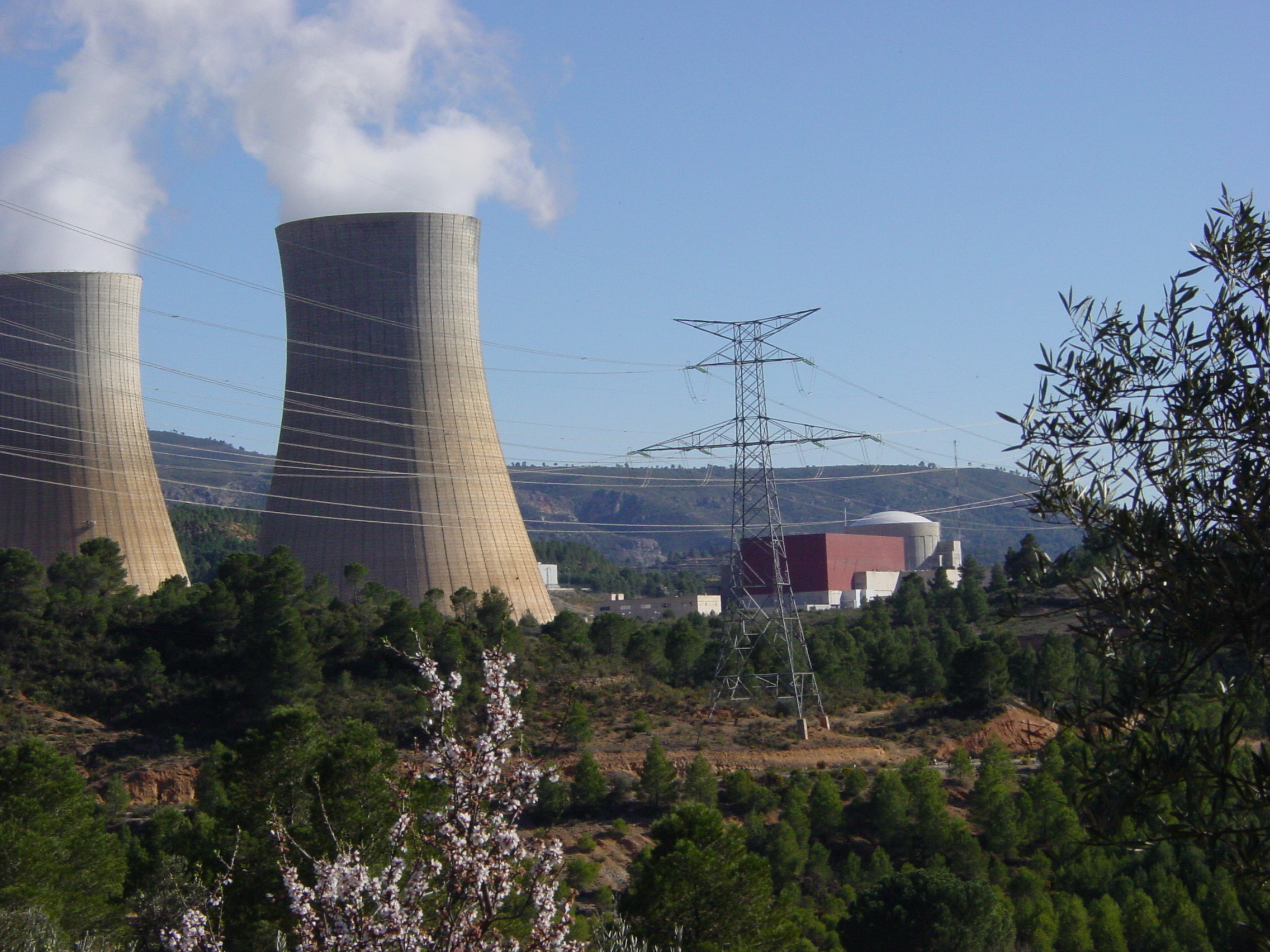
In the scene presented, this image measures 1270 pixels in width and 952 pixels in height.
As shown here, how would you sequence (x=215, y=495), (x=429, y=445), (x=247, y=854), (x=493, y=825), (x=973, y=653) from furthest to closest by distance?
(x=215, y=495)
(x=973, y=653)
(x=429, y=445)
(x=247, y=854)
(x=493, y=825)

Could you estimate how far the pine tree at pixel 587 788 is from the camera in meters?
22.1

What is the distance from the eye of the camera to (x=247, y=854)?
1314 centimetres

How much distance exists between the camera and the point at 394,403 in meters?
26.0

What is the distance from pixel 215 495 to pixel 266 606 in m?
146

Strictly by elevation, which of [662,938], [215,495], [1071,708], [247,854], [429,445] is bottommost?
[662,938]

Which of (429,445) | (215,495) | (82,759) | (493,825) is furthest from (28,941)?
(215,495)

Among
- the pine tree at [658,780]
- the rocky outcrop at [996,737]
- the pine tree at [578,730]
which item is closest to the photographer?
the pine tree at [658,780]

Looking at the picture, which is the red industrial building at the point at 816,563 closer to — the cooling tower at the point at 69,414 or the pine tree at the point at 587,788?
the cooling tower at the point at 69,414

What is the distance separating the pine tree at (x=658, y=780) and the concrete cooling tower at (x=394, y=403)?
20.6ft

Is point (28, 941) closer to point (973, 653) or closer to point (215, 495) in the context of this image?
point (973, 653)

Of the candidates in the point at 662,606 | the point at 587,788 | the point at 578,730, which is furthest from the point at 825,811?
the point at 662,606

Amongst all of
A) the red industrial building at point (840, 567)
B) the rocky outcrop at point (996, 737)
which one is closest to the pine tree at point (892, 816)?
the rocky outcrop at point (996, 737)

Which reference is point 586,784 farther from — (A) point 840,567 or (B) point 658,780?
(A) point 840,567

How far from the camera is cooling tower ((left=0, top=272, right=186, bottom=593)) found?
1094 inches
